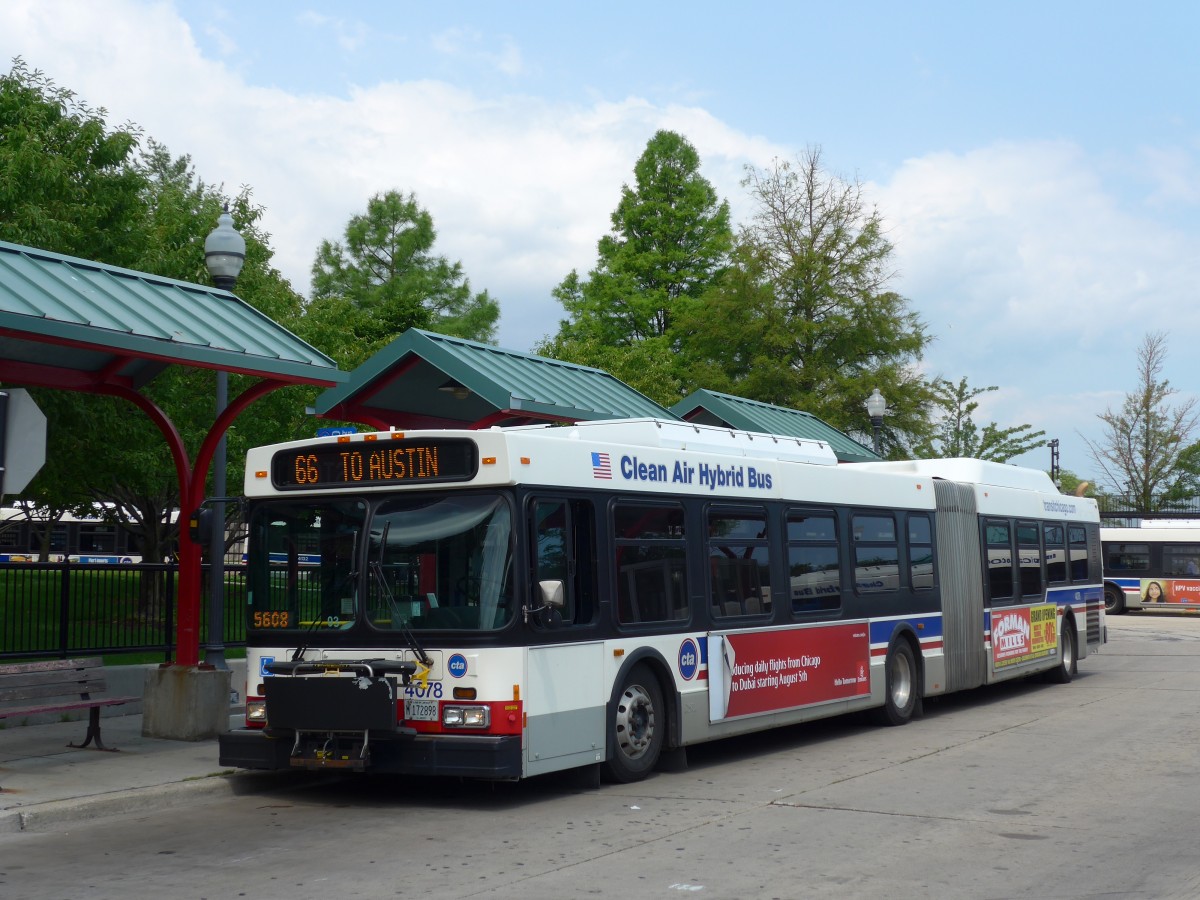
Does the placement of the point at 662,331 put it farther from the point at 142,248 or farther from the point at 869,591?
the point at 869,591

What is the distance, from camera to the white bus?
154ft

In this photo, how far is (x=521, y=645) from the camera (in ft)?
33.1


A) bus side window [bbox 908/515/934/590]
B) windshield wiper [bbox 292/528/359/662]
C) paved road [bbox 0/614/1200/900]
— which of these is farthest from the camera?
bus side window [bbox 908/515/934/590]

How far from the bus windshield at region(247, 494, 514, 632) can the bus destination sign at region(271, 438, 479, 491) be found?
166mm

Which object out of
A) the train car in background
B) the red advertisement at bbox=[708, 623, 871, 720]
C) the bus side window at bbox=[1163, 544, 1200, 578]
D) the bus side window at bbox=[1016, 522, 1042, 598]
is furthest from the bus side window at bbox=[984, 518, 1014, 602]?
the train car in background

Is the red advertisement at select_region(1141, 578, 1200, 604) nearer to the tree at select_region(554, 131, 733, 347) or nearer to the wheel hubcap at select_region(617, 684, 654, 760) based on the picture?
the tree at select_region(554, 131, 733, 347)

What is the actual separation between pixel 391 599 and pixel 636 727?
2529 mm

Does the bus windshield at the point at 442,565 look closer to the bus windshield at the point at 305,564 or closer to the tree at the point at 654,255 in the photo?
the bus windshield at the point at 305,564

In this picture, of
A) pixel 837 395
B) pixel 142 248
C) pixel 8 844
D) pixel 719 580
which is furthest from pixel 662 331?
pixel 8 844

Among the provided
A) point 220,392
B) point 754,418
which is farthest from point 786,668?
point 754,418

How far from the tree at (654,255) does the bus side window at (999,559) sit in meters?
35.7

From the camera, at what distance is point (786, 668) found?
44.6ft

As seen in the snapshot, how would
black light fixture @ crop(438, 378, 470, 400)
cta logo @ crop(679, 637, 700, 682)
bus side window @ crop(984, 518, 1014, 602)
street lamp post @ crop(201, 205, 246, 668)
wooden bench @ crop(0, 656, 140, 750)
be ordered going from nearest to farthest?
1. cta logo @ crop(679, 637, 700, 682)
2. wooden bench @ crop(0, 656, 140, 750)
3. street lamp post @ crop(201, 205, 246, 668)
4. black light fixture @ crop(438, 378, 470, 400)
5. bus side window @ crop(984, 518, 1014, 602)

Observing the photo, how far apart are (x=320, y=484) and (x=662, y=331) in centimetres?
4613
